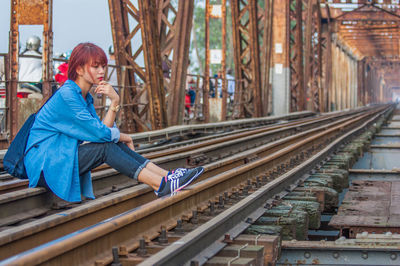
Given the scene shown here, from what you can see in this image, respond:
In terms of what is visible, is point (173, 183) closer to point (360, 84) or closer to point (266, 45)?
point (266, 45)

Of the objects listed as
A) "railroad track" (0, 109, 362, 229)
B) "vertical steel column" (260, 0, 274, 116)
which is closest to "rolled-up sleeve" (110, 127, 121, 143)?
"railroad track" (0, 109, 362, 229)

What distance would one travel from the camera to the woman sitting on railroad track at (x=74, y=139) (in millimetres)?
4234

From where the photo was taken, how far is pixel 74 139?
4320mm

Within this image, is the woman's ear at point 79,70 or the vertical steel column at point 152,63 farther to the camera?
the vertical steel column at point 152,63

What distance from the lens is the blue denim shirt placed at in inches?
166

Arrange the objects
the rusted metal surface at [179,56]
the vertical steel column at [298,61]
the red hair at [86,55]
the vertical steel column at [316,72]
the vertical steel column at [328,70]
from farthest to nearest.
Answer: the vertical steel column at [328,70], the vertical steel column at [316,72], the vertical steel column at [298,61], the rusted metal surface at [179,56], the red hair at [86,55]

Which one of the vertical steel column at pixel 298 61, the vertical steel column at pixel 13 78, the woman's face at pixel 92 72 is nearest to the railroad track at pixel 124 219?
the woman's face at pixel 92 72

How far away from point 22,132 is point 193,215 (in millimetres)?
1226

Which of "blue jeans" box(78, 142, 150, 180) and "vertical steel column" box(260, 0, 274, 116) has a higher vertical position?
"vertical steel column" box(260, 0, 274, 116)

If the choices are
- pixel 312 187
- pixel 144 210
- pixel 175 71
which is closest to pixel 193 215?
pixel 144 210

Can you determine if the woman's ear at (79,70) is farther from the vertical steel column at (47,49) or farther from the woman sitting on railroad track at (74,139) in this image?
the vertical steel column at (47,49)

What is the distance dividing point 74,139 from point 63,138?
0.07 metres

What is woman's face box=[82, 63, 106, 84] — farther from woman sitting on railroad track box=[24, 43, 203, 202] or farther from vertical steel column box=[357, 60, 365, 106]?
vertical steel column box=[357, 60, 365, 106]

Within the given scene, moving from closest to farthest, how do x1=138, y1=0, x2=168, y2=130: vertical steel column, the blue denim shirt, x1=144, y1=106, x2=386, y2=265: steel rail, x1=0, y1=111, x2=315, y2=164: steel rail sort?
x1=144, y1=106, x2=386, y2=265: steel rail → the blue denim shirt → x1=0, y1=111, x2=315, y2=164: steel rail → x1=138, y1=0, x2=168, y2=130: vertical steel column
